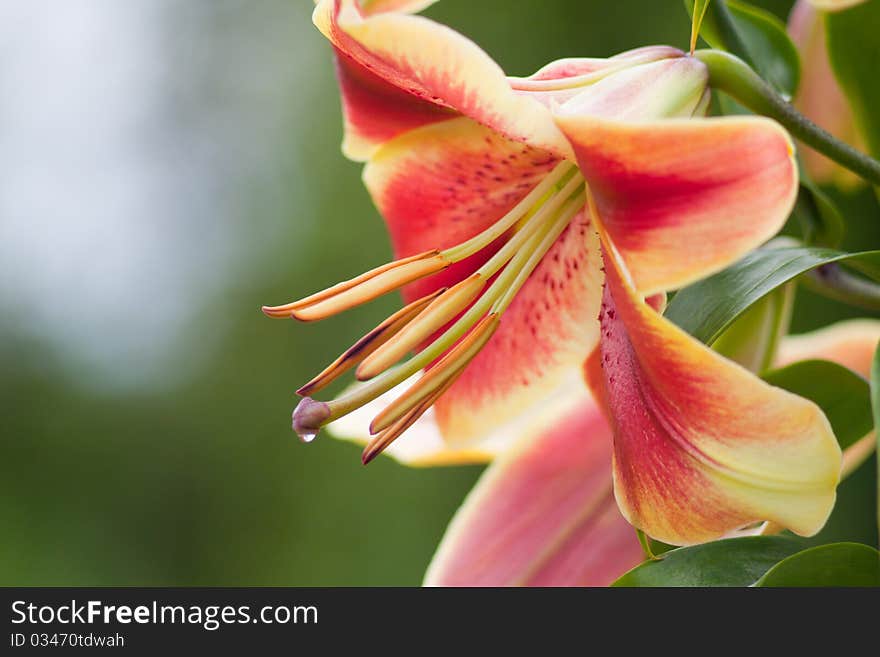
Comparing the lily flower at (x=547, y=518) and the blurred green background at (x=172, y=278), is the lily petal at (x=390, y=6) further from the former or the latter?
the blurred green background at (x=172, y=278)

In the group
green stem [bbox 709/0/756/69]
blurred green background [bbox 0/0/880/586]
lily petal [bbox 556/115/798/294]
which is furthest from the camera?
blurred green background [bbox 0/0/880/586]

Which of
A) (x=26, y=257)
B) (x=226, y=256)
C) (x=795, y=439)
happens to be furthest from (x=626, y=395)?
(x=26, y=257)

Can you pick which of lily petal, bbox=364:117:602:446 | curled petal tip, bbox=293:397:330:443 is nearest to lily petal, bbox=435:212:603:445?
lily petal, bbox=364:117:602:446

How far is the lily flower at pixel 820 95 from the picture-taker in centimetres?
44

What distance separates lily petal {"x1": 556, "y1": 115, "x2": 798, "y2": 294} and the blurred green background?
8.22ft

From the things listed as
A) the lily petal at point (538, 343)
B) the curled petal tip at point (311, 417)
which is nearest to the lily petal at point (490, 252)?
the lily petal at point (538, 343)

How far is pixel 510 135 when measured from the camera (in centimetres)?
29

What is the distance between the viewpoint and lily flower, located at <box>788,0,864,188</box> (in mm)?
438

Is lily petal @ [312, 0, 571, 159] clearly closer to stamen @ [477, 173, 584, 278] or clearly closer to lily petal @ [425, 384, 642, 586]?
stamen @ [477, 173, 584, 278]

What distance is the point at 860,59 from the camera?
1.41ft

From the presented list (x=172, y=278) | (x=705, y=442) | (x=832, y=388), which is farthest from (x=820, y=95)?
(x=172, y=278)

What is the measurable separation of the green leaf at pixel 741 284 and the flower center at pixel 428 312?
1.8 inches

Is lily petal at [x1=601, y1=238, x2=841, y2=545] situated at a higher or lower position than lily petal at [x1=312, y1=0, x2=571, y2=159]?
lower

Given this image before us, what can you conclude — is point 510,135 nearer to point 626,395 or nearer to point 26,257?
point 626,395
